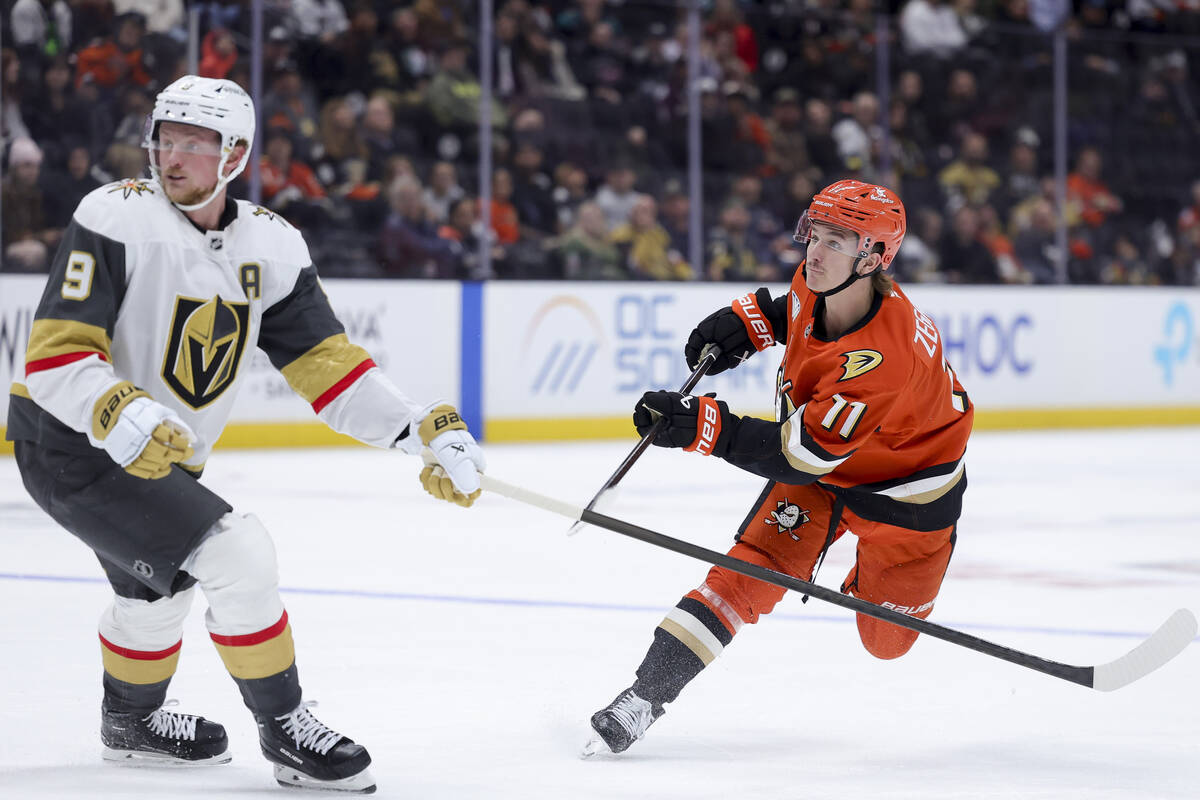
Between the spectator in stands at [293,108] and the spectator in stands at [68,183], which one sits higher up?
the spectator in stands at [293,108]

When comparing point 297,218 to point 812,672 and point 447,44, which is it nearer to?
point 447,44

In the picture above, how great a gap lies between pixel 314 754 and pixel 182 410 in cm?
59

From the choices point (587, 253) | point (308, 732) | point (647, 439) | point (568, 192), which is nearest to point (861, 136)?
point (568, 192)

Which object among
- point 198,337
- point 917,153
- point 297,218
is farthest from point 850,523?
point 917,153

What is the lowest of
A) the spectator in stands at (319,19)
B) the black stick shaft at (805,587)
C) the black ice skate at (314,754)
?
the black ice skate at (314,754)

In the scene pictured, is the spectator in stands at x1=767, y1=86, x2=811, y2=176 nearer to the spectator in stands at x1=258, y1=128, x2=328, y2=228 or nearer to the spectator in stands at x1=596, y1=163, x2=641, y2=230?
the spectator in stands at x1=596, y1=163, x2=641, y2=230

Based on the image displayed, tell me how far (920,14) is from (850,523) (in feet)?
28.0

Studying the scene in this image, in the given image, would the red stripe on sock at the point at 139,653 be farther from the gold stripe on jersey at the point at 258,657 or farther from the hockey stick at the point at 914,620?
the hockey stick at the point at 914,620

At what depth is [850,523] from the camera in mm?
3193

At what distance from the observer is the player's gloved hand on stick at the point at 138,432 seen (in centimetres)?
236

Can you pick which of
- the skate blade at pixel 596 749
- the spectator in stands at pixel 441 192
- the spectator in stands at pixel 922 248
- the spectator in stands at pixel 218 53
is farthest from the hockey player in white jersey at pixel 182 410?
the spectator in stands at pixel 922 248

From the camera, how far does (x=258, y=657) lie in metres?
2.54

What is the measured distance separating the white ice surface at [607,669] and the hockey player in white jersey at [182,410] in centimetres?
15

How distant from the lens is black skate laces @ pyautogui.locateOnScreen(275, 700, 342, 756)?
2578mm
